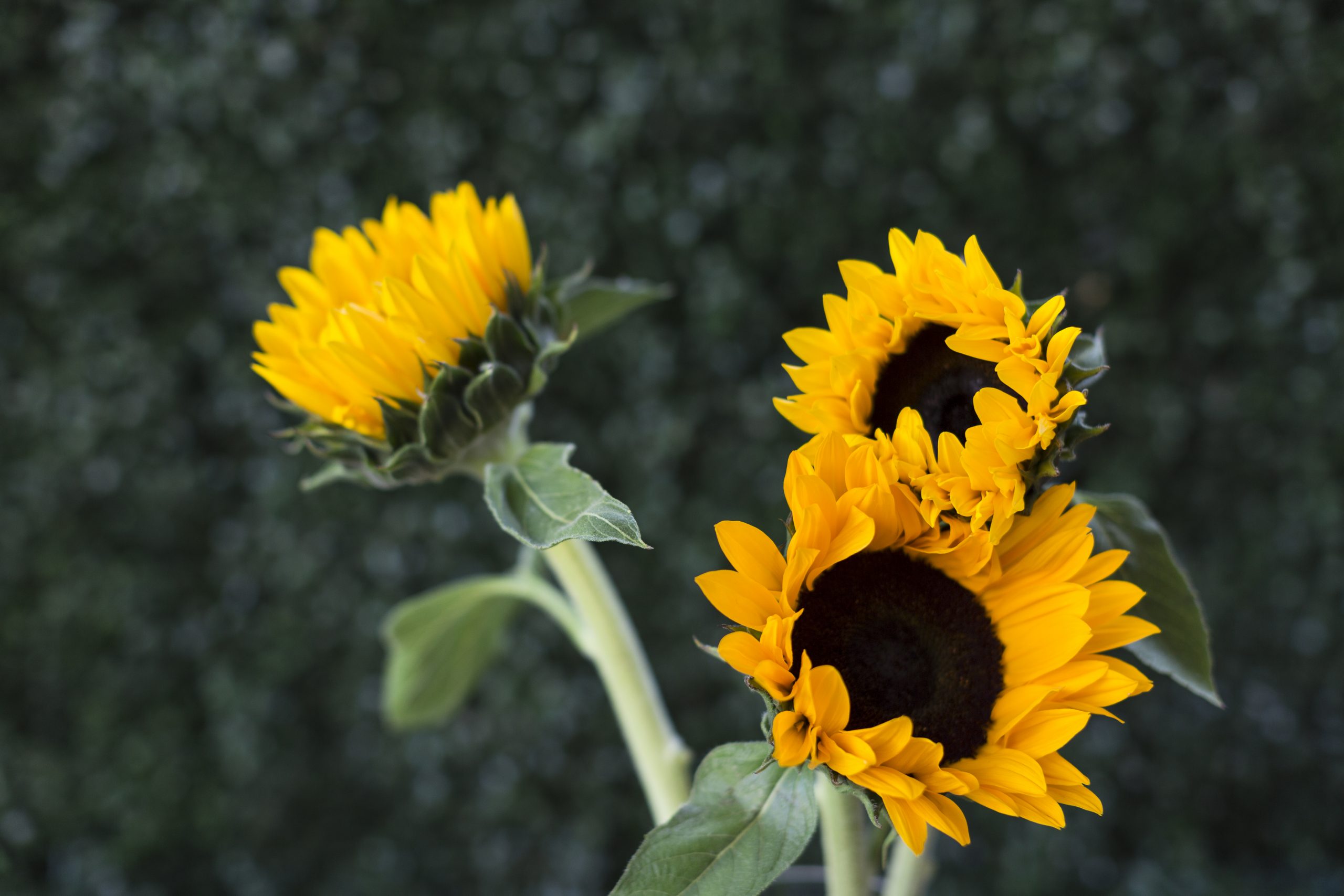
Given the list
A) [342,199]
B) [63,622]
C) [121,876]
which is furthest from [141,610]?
[342,199]

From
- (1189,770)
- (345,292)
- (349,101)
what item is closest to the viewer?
(345,292)

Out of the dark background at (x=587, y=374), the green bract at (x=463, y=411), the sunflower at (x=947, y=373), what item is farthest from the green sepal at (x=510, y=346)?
the dark background at (x=587, y=374)

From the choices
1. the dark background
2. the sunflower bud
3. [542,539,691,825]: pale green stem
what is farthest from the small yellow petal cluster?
the dark background

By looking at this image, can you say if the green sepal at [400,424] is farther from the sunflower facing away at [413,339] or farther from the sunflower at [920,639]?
the sunflower at [920,639]

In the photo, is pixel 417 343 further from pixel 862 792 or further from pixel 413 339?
pixel 862 792

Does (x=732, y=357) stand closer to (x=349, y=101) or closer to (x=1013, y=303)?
(x=349, y=101)

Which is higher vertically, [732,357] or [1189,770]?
[732,357]
